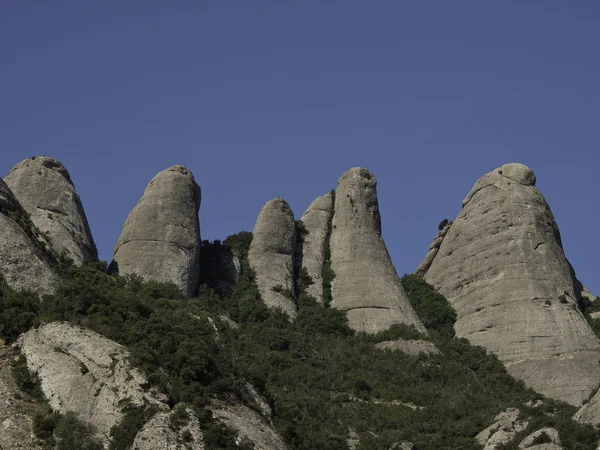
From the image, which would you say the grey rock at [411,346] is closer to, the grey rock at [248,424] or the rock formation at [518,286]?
the rock formation at [518,286]

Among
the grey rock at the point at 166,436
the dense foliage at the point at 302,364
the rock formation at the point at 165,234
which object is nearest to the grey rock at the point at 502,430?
the dense foliage at the point at 302,364

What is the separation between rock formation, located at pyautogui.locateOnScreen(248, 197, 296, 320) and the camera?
73.8 meters

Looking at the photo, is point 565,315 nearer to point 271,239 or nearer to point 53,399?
point 271,239

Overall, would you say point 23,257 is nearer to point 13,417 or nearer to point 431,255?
point 13,417

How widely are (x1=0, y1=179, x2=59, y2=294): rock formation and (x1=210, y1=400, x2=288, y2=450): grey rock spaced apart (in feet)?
34.3

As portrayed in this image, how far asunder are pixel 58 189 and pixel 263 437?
103 ft

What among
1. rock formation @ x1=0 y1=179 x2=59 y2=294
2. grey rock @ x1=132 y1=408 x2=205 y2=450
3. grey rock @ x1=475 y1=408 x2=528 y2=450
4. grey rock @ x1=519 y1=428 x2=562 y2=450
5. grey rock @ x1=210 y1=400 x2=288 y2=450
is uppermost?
rock formation @ x1=0 y1=179 x2=59 y2=294

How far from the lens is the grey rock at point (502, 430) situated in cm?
5388

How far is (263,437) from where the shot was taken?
4328 centimetres

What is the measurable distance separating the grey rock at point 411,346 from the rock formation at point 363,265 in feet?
7.23

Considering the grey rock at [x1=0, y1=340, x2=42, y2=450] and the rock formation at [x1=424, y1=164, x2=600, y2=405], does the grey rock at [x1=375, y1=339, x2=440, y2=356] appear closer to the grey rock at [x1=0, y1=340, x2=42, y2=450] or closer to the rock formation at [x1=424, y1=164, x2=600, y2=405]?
the rock formation at [x1=424, y1=164, x2=600, y2=405]

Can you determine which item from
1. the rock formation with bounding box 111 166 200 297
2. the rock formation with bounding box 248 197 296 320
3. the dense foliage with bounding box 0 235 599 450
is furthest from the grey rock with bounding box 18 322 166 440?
the rock formation with bounding box 248 197 296 320

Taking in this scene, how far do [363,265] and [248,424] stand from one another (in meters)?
33.5

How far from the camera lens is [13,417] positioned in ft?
135
